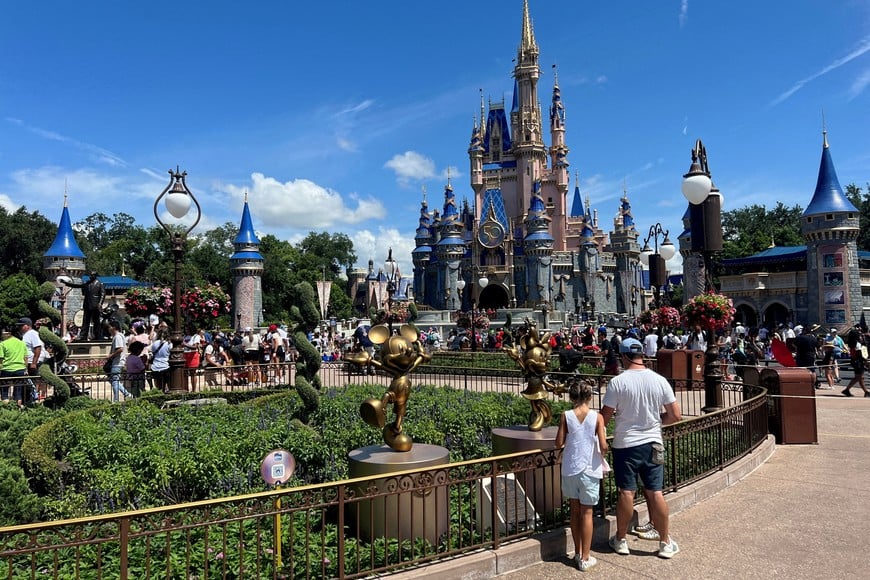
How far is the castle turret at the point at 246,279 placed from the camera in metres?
48.9

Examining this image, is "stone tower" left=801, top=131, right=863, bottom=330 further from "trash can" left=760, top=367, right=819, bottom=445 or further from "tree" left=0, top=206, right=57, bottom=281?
"tree" left=0, top=206, right=57, bottom=281

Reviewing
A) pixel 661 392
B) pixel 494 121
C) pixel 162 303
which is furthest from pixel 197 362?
pixel 494 121

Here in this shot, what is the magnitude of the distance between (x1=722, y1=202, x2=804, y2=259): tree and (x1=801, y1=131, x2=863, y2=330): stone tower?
23337 millimetres

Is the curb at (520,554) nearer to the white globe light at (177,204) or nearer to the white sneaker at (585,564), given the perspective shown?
the white sneaker at (585,564)

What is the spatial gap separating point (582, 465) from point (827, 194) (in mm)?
40666

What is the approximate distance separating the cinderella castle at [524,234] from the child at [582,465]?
185ft

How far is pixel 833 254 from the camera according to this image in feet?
119

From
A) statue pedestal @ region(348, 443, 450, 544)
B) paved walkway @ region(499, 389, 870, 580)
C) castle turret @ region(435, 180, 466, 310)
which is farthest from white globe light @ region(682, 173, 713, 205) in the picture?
castle turret @ region(435, 180, 466, 310)

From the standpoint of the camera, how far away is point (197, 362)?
16219 millimetres

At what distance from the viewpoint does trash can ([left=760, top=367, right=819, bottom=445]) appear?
28.8 ft

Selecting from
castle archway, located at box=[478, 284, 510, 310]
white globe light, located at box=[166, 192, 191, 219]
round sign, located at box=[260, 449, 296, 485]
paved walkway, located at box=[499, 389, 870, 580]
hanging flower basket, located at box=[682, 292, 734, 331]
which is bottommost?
paved walkway, located at box=[499, 389, 870, 580]

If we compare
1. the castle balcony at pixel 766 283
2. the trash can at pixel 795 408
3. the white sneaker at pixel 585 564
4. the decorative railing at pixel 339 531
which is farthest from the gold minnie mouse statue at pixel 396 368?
the castle balcony at pixel 766 283

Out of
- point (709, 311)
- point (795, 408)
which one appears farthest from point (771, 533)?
point (709, 311)

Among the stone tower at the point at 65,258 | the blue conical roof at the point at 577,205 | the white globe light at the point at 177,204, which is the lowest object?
the white globe light at the point at 177,204
